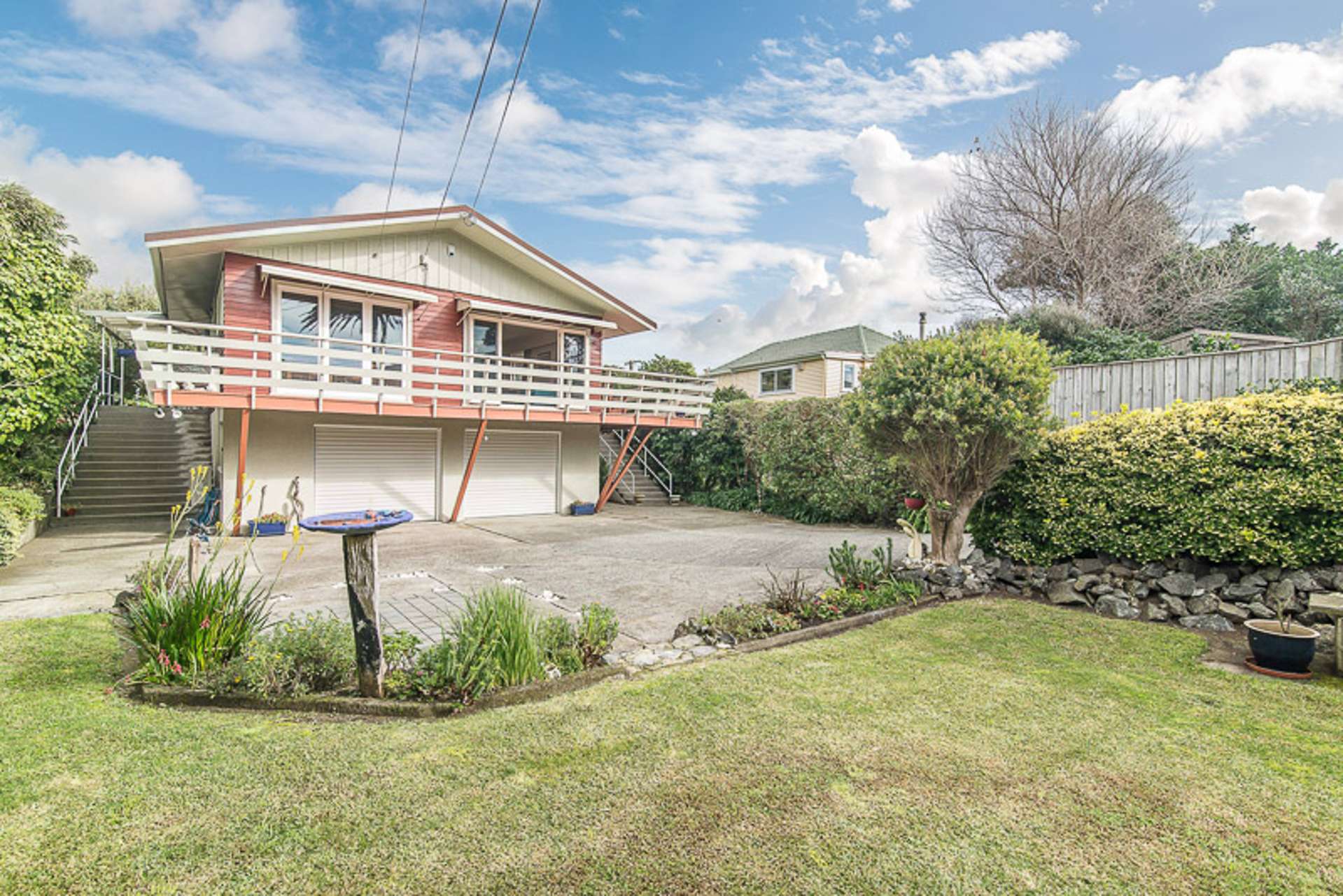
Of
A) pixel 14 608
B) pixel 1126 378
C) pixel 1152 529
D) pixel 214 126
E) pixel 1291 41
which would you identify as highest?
pixel 1291 41

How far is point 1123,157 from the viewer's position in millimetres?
18906

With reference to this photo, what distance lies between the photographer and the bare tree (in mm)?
18344

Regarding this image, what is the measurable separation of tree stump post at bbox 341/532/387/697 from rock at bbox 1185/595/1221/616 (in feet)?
21.4

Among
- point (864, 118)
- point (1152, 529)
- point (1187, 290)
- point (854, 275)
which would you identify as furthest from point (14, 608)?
point (1187, 290)

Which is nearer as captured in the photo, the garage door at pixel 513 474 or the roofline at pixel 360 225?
the roofline at pixel 360 225

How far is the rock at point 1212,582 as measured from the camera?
208 inches

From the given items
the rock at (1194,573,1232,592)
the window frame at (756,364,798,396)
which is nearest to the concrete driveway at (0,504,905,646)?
the rock at (1194,573,1232,592)

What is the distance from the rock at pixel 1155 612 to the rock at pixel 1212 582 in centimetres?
33

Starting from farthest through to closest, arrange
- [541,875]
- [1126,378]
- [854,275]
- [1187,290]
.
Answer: [854,275]
[1187,290]
[1126,378]
[541,875]

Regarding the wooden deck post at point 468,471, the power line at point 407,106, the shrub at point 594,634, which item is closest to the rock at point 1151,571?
the shrub at point 594,634

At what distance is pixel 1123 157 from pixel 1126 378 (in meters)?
15.7

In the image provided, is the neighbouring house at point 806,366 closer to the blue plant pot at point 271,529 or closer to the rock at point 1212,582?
the blue plant pot at point 271,529

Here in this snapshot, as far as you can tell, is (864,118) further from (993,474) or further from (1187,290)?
(1187,290)

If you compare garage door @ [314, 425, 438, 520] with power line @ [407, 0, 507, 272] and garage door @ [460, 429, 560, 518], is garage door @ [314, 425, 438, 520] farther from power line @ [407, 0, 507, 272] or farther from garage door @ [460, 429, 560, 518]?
power line @ [407, 0, 507, 272]
